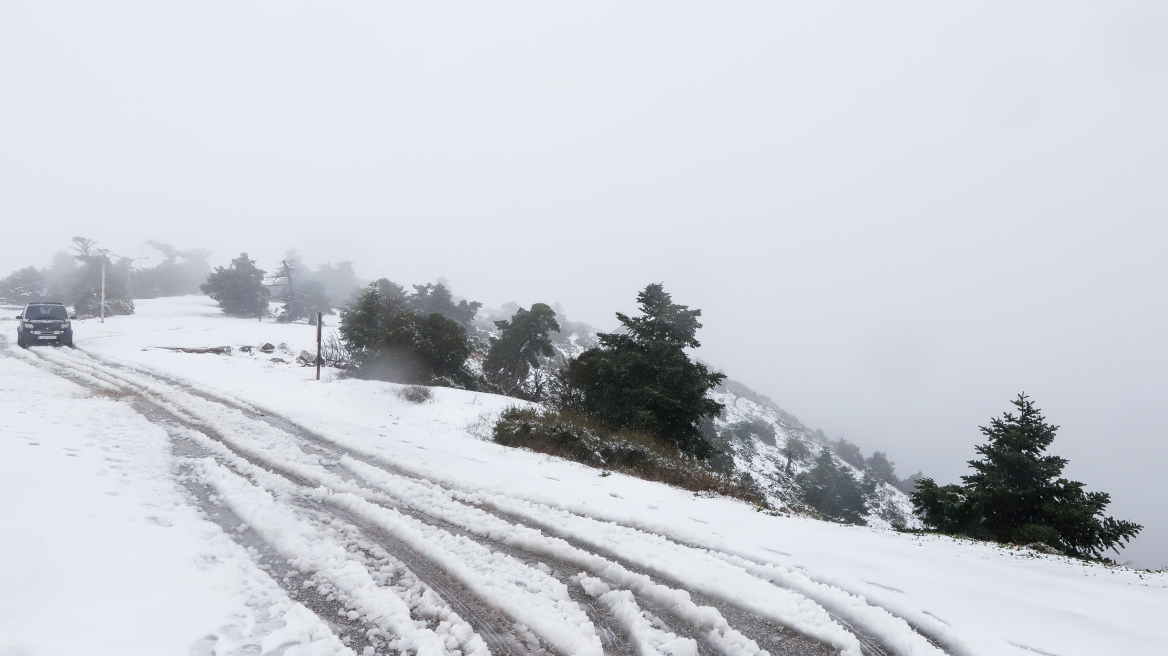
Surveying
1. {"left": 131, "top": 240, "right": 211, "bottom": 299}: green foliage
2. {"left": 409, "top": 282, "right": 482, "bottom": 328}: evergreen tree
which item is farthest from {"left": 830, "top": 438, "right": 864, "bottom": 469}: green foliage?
{"left": 131, "top": 240, "right": 211, "bottom": 299}: green foliage

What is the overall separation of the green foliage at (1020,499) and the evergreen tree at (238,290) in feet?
209

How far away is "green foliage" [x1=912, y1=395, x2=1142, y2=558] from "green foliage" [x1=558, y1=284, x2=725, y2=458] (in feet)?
22.1

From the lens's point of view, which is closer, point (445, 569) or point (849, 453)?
point (445, 569)

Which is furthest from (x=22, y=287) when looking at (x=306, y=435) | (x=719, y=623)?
(x=719, y=623)

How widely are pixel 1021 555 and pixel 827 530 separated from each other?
89.7 inches

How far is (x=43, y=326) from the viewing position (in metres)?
20.7

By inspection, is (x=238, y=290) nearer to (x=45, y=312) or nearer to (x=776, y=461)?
(x=45, y=312)

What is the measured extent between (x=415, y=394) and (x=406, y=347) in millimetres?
5833

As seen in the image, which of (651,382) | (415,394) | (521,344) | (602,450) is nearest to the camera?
(602,450)

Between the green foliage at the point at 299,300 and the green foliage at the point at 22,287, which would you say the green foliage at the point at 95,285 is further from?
the green foliage at the point at 299,300

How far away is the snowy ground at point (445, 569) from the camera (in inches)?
116

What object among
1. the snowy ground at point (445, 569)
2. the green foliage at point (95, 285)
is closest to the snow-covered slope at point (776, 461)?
the snowy ground at point (445, 569)

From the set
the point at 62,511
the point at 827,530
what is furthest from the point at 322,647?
the point at 827,530

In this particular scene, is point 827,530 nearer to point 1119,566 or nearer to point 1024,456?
point 1119,566
